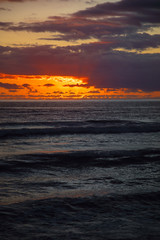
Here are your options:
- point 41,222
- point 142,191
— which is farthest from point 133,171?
point 41,222

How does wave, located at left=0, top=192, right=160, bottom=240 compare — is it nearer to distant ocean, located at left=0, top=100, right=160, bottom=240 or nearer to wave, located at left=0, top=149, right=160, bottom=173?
distant ocean, located at left=0, top=100, right=160, bottom=240

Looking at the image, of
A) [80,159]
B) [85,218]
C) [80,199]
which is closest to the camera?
[85,218]

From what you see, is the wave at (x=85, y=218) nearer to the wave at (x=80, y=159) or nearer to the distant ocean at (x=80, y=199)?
the distant ocean at (x=80, y=199)

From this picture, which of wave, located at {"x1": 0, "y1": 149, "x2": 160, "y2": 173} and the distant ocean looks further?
wave, located at {"x1": 0, "y1": 149, "x2": 160, "y2": 173}

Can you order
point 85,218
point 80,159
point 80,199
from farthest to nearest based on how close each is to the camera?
point 80,159 → point 80,199 → point 85,218

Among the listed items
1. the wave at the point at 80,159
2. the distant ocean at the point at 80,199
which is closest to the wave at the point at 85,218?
the distant ocean at the point at 80,199

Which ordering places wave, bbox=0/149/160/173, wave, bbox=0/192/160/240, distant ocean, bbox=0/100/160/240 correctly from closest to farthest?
wave, bbox=0/192/160/240 < distant ocean, bbox=0/100/160/240 < wave, bbox=0/149/160/173

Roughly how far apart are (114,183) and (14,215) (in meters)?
4.54

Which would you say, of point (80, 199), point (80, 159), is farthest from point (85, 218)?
point (80, 159)

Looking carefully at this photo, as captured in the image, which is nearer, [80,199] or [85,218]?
[85,218]

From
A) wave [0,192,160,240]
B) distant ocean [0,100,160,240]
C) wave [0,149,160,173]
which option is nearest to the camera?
wave [0,192,160,240]

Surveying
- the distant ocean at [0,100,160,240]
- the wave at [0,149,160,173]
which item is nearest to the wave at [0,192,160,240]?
the distant ocean at [0,100,160,240]

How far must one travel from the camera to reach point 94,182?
10.9m

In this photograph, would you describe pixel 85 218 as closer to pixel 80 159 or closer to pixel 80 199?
pixel 80 199
